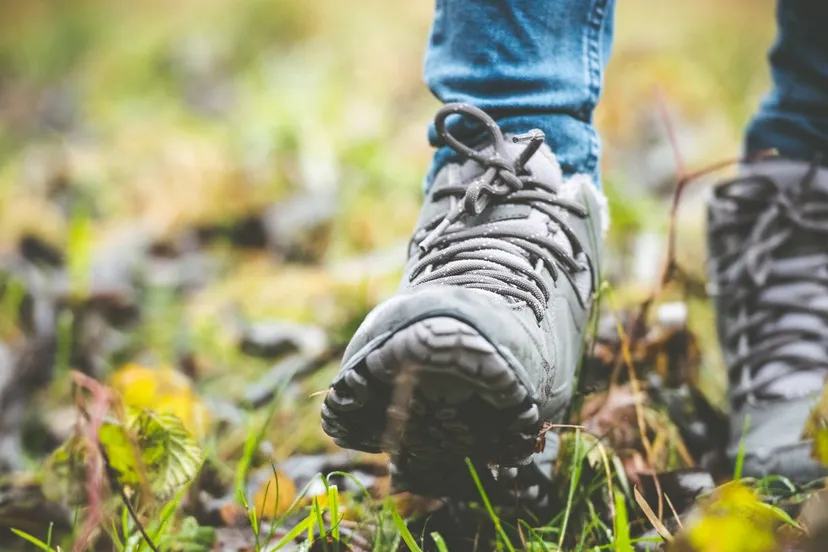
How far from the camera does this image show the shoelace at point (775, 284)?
117 cm

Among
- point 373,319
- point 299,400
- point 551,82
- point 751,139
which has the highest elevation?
point 551,82

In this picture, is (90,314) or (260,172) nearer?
(90,314)

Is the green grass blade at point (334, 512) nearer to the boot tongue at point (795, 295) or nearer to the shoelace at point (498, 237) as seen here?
the shoelace at point (498, 237)

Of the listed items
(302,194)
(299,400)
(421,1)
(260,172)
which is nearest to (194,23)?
(421,1)

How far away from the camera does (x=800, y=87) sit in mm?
1357

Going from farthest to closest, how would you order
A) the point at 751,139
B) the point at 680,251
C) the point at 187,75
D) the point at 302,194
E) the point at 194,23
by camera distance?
the point at 194,23 < the point at 187,75 < the point at 302,194 < the point at 680,251 < the point at 751,139

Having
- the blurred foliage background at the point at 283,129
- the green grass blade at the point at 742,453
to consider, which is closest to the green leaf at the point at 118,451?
the green grass blade at the point at 742,453

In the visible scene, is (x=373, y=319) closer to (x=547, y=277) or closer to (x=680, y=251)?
(x=547, y=277)

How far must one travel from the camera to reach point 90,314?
1956mm

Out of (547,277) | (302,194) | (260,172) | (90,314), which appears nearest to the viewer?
(547,277)

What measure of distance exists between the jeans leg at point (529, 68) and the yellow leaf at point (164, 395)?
2.12 ft

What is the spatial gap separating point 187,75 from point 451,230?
563 centimetres

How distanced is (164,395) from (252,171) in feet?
6.91

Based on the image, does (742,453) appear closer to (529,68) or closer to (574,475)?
(574,475)
